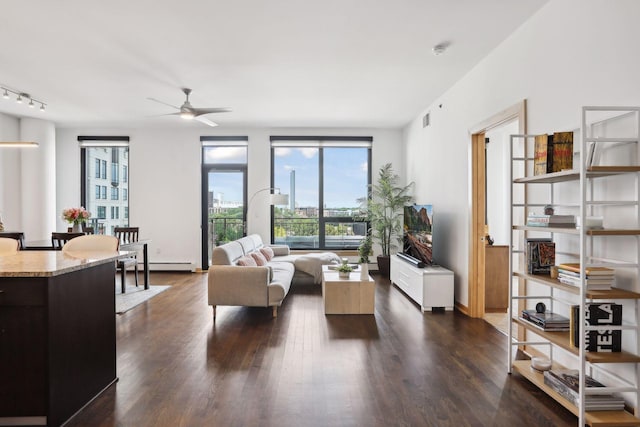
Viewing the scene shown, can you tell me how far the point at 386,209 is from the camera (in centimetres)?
752

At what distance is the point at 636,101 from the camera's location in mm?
2172

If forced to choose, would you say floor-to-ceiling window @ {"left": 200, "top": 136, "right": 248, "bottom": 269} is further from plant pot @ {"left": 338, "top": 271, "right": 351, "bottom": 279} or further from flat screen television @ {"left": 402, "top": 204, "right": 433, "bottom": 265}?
plant pot @ {"left": 338, "top": 271, "right": 351, "bottom": 279}

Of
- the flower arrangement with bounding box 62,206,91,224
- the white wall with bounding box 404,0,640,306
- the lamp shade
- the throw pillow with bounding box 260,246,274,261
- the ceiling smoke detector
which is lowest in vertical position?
the throw pillow with bounding box 260,246,274,261

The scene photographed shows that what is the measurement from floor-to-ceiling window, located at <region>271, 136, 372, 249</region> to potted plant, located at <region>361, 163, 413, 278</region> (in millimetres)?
345

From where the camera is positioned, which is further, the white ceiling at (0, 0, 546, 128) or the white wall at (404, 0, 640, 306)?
the white ceiling at (0, 0, 546, 128)

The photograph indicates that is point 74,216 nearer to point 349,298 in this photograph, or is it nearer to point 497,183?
point 349,298

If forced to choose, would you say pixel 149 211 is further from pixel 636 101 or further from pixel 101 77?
pixel 636 101

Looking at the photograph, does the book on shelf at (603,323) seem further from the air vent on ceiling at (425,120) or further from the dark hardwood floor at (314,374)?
the air vent on ceiling at (425,120)

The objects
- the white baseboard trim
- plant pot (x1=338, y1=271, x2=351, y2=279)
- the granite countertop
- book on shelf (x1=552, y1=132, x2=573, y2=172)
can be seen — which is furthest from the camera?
the white baseboard trim

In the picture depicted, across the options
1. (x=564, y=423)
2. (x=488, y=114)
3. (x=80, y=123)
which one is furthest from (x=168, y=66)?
(x=564, y=423)

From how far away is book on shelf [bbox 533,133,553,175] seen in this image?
8.21 ft

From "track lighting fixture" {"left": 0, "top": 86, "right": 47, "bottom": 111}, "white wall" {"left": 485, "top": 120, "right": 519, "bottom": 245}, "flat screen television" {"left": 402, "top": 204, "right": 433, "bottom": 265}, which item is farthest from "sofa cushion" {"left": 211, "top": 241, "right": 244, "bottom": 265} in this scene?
"white wall" {"left": 485, "top": 120, "right": 519, "bottom": 245}

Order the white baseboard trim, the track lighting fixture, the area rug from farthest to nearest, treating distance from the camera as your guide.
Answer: the white baseboard trim
the track lighting fixture
the area rug

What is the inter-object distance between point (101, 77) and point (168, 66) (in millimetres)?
1057
